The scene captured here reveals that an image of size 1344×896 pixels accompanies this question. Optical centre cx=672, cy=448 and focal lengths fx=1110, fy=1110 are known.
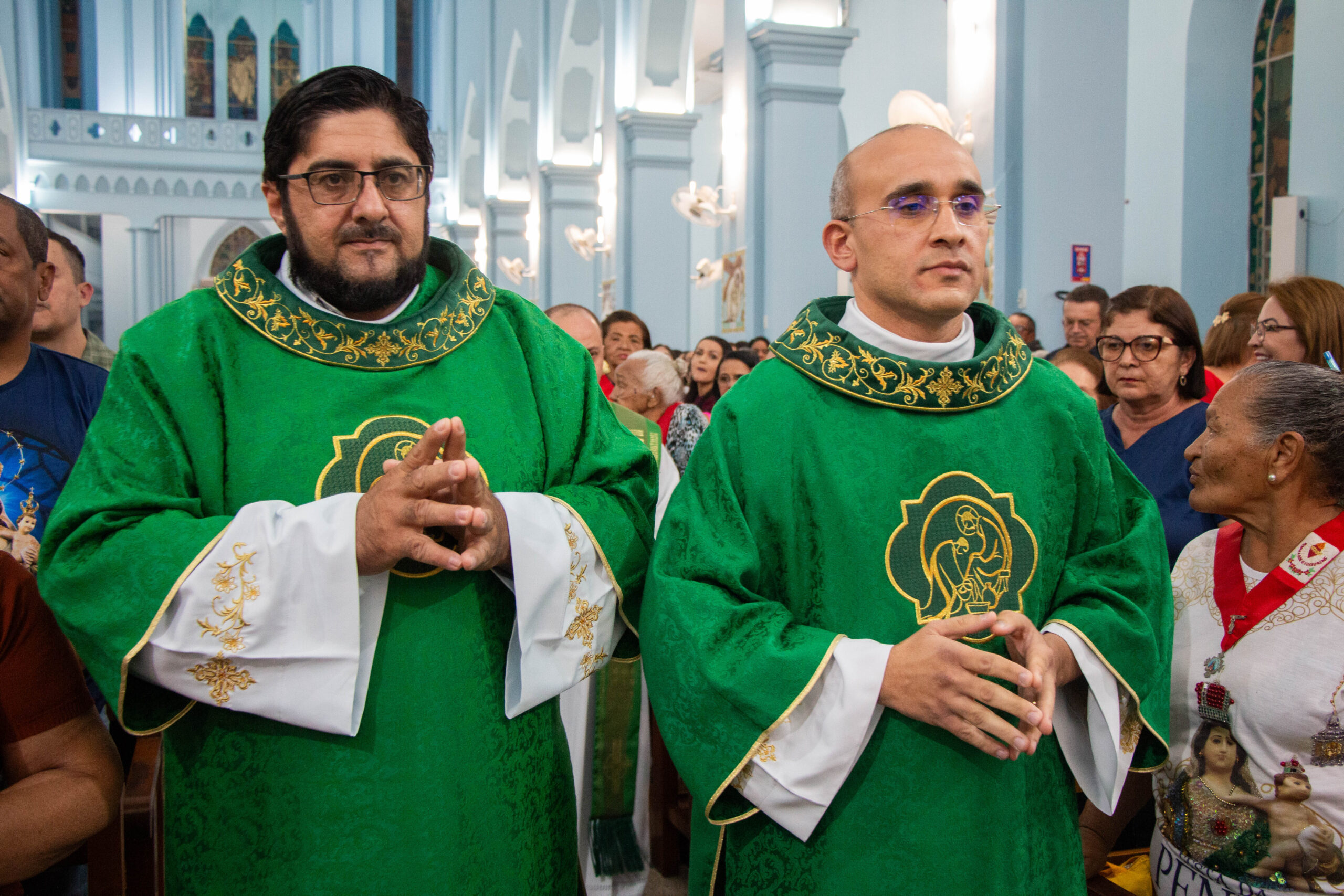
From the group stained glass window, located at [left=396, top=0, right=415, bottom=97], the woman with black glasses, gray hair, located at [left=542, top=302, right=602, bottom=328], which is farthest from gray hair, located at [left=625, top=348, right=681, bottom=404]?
stained glass window, located at [left=396, top=0, right=415, bottom=97]

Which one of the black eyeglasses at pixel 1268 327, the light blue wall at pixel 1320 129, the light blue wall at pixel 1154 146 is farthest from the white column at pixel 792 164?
the black eyeglasses at pixel 1268 327

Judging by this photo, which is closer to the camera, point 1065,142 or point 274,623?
point 274,623

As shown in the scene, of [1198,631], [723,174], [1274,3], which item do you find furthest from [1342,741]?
[723,174]

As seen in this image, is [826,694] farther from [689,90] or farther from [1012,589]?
[689,90]

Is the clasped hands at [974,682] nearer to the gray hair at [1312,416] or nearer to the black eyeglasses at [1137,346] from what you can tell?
the gray hair at [1312,416]

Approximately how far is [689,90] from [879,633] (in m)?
11.4

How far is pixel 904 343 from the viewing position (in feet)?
5.73

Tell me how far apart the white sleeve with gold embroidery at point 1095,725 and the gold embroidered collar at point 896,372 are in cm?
38

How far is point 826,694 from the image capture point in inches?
61.9

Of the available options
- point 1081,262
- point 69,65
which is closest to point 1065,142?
point 1081,262

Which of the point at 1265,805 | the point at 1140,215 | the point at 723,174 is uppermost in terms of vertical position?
the point at 723,174

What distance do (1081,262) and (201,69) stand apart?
23.0 m

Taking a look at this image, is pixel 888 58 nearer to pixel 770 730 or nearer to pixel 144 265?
pixel 770 730

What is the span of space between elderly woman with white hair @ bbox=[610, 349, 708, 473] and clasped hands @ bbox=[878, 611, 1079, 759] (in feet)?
9.09
